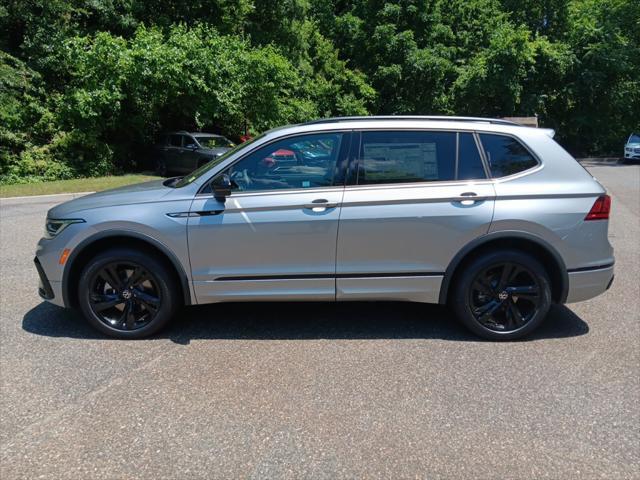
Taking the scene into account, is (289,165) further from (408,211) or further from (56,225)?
(56,225)

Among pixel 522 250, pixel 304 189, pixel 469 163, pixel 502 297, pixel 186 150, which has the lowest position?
pixel 186 150

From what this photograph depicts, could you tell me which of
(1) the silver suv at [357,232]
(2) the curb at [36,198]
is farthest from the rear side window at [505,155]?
(2) the curb at [36,198]

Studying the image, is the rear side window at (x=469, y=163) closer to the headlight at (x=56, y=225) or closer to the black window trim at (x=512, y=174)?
the black window trim at (x=512, y=174)

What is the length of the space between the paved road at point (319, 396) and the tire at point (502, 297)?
165 millimetres

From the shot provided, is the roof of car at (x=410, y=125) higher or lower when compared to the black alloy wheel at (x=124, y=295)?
higher

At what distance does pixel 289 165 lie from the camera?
4355 millimetres

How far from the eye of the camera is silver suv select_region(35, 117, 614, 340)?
13.7 ft

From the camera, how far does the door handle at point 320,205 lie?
4168 mm

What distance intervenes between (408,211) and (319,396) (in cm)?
161

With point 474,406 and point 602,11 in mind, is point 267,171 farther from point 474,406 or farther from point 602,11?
point 602,11

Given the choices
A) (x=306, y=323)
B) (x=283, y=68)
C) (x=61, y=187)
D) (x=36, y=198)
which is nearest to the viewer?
(x=306, y=323)

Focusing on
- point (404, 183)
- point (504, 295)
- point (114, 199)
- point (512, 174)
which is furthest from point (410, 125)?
point (114, 199)

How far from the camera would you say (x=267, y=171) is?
14.2 ft

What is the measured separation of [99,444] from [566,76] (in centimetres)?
3315
